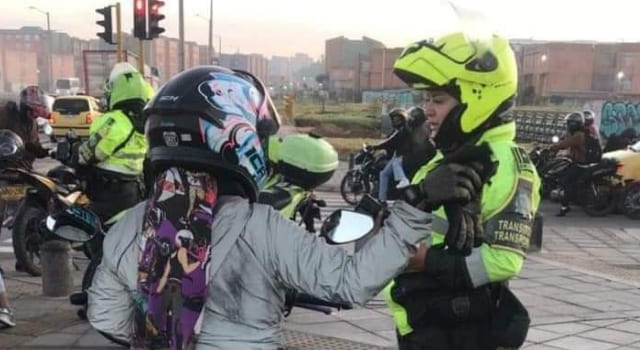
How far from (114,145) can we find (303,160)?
73.7 inches

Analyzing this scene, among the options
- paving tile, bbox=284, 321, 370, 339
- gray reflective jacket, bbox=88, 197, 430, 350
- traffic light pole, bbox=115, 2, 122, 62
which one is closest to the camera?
gray reflective jacket, bbox=88, 197, 430, 350

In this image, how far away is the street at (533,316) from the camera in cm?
528

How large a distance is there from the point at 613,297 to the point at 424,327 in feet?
16.1

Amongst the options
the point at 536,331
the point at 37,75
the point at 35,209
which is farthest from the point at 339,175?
the point at 37,75

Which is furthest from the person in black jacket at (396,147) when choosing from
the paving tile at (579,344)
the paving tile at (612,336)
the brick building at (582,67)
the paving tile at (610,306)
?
the brick building at (582,67)

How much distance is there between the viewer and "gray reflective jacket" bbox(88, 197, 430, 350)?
1.67 metres

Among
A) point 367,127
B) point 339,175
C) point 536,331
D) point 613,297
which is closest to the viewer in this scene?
point 536,331

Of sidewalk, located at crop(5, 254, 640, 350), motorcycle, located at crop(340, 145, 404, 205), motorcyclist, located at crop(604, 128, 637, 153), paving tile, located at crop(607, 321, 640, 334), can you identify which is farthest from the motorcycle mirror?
motorcyclist, located at crop(604, 128, 637, 153)

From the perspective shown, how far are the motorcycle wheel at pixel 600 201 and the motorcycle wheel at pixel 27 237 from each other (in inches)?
349

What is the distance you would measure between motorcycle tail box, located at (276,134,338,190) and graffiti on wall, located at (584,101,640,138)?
1894cm

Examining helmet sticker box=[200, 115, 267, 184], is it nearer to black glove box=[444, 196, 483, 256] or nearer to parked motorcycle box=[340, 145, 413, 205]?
black glove box=[444, 196, 483, 256]

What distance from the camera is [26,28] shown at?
122500mm

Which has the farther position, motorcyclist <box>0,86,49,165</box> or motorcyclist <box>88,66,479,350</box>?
motorcyclist <box>0,86,49,165</box>

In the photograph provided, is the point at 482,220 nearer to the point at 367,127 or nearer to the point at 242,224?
the point at 242,224
